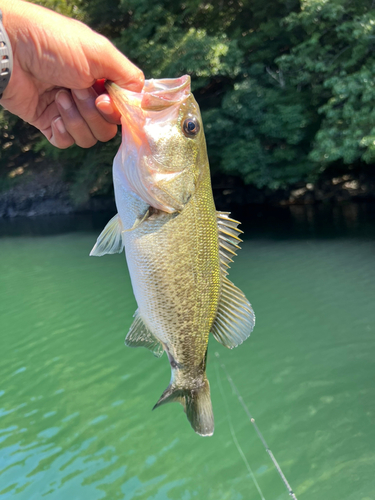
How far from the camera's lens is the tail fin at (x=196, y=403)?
204 centimetres

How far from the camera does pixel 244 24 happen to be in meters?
16.7

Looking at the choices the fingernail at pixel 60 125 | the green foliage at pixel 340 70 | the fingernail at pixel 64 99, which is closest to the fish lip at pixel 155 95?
the fingernail at pixel 64 99

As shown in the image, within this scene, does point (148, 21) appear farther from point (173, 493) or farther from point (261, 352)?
point (173, 493)

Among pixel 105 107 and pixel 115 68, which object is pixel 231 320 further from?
A: pixel 115 68

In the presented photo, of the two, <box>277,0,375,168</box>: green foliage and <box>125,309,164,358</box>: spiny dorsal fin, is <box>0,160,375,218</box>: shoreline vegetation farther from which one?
<box>125,309,164,358</box>: spiny dorsal fin

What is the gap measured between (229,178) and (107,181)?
204 inches

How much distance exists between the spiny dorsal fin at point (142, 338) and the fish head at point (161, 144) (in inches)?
22.4

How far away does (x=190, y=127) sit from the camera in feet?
6.40

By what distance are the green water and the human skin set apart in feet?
12.4

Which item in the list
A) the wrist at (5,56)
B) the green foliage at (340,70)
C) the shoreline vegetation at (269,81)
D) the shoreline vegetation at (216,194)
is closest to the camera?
the wrist at (5,56)

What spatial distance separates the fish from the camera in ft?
6.31

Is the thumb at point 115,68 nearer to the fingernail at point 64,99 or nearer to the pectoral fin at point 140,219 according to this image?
the fingernail at point 64,99

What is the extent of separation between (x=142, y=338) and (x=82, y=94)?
3.97 feet

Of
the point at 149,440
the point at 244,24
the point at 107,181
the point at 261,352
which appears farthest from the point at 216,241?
the point at 107,181
